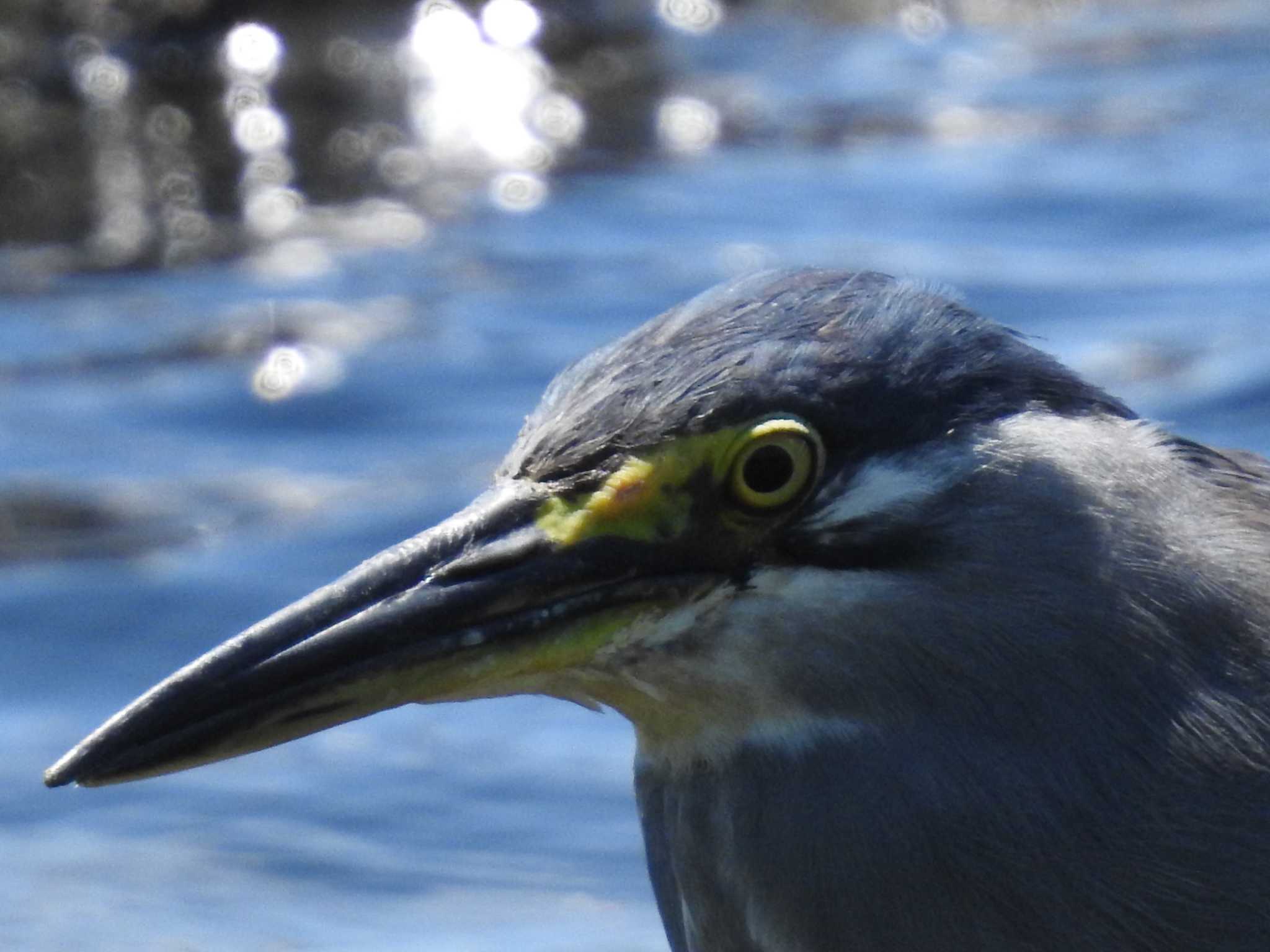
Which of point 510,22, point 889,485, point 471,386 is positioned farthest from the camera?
point 510,22

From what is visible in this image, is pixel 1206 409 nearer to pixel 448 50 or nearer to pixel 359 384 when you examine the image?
pixel 359 384

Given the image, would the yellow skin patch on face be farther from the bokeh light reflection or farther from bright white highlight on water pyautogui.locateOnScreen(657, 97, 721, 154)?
the bokeh light reflection

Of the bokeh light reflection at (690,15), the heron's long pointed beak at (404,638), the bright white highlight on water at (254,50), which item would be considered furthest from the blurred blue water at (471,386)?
the bright white highlight on water at (254,50)

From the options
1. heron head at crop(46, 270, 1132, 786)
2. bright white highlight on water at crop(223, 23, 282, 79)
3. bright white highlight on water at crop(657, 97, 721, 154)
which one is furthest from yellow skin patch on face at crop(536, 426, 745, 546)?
bright white highlight on water at crop(223, 23, 282, 79)

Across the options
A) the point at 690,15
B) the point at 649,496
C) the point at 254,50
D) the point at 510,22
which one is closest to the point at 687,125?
the point at 510,22

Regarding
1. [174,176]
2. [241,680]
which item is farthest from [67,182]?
[241,680]

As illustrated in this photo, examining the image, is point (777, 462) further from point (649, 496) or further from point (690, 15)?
point (690, 15)
